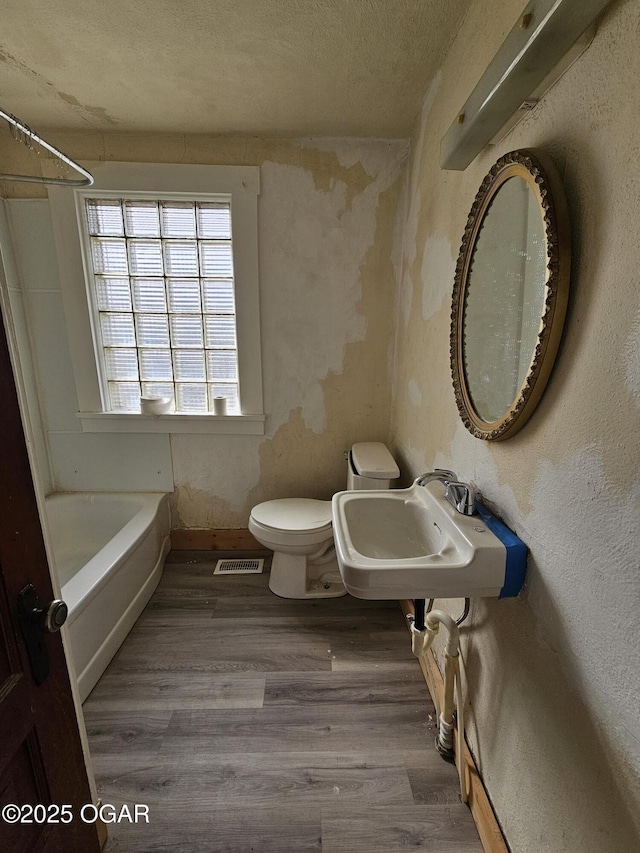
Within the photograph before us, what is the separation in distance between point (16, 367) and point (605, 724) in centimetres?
125

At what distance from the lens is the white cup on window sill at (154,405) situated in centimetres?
220

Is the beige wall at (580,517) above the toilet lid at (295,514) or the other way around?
above

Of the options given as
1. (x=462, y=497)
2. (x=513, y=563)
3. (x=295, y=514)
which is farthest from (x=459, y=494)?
(x=295, y=514)

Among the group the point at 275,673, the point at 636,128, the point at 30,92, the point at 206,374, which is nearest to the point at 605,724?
the point at 636,128

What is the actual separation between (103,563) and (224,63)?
206 cm

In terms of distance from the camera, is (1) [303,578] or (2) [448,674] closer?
(2) [448,674]

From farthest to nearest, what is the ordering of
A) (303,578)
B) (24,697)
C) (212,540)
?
1. (212,540)
2. (303,578)
3. (24,697)

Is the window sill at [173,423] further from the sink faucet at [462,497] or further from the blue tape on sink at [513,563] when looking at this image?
the blue tape on sink at [513,563]

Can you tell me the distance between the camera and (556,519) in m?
0.80

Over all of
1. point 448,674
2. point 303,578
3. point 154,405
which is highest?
point 154,405

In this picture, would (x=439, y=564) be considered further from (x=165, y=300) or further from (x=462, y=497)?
(x=165, y=300)

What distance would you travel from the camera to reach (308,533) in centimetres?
189

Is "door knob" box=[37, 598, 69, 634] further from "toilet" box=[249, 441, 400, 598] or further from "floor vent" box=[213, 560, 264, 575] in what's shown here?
"floor vent" box=[213, 560, 264, 575]
